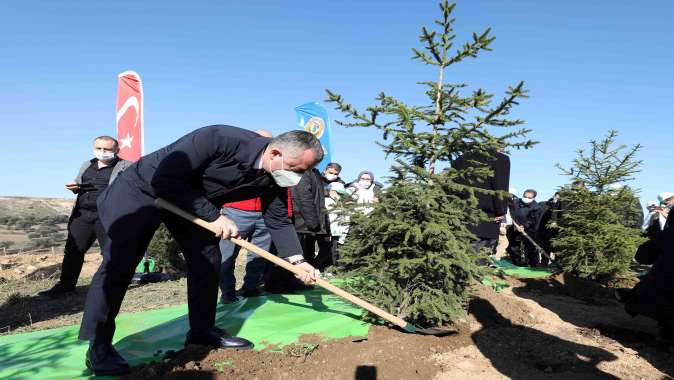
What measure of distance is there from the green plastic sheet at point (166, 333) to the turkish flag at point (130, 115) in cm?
395

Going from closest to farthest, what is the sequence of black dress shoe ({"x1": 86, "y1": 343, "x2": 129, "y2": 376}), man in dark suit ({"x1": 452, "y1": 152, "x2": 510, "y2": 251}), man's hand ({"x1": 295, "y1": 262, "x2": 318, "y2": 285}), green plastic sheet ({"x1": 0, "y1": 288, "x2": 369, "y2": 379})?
1. black dress shoe ({"x1": 86, "y1": 343, "x2": 129, "y2": 376})
2. green plastic sheet ({"x1": 0, "y1": 288, "x2": 369, "y2": 379})
3. man's hand ({"x1": 295, "y1": 262, "x2": 318, "y2": 285})
4. man in dark suit ({"x1": 452, "y1": 152, "x2": 510, "y2": 251})

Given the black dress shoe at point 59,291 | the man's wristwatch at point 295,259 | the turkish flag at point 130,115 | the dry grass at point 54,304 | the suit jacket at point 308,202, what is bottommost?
the dry grass at point 54,304

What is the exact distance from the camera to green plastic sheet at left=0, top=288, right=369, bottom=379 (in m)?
3.11

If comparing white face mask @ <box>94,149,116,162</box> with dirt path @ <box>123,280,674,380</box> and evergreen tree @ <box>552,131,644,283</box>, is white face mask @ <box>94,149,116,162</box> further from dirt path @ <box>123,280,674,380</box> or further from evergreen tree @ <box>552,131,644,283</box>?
evergreen tree @ <box>552,131,644,283</box>

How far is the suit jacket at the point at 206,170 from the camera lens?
288 cm

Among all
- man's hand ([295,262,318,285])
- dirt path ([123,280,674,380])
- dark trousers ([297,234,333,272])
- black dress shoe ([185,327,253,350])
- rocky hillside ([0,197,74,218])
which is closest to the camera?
dirt path ([123,280,674,380])

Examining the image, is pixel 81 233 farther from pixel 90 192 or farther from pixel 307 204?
pixel 307 204

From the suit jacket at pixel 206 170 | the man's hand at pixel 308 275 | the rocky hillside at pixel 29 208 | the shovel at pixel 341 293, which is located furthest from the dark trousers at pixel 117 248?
the rocky hillside at pixel 29 208

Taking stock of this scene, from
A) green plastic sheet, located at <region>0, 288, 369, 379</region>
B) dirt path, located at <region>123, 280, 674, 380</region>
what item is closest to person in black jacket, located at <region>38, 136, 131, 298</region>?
green plastic sheet, located at <region>0, 288, 369, 379</region>

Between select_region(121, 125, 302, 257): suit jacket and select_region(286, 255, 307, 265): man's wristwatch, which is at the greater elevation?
select_region(121, 125, 302, 257): suit jacket

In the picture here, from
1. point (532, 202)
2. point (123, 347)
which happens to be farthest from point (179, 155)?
point (532, 202)

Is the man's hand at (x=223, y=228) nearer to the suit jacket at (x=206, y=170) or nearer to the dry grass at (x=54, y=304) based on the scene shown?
the suit jacket at (x=206, y=170)

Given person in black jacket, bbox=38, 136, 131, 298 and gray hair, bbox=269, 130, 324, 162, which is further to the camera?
person in black jacket, bbox=38, 136, 131, 298

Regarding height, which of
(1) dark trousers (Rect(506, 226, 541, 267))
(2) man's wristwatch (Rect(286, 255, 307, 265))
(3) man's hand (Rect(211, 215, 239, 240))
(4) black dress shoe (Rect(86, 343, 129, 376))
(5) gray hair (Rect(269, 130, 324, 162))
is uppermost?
(5) gray hair (Rect(269, 130, 324, 162))
